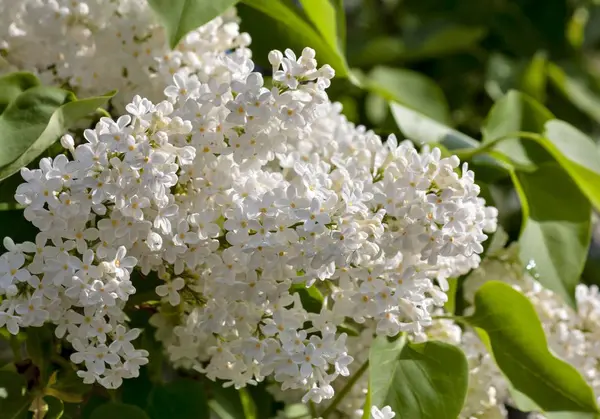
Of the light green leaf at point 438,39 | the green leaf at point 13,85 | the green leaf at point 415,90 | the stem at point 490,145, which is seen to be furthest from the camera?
the light green leaf at point 438,39

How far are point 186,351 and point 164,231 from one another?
A: 130 mm

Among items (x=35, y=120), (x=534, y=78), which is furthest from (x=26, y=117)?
(x=534, y=78)

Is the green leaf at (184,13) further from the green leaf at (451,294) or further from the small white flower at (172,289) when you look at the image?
the green leaf at (451,294)

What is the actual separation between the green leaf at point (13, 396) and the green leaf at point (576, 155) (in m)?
0.46

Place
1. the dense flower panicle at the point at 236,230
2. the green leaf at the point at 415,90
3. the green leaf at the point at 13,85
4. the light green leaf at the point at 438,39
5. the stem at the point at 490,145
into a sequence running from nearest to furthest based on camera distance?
the dense flower panicle at the point at 236,230 → the green leaf at the point at 13,85 → the stem at the point at 490,145 → the green leaf at the point at 415,90 → the light green leaf at the point at 438,39

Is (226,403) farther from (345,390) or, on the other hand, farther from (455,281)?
(455,281)

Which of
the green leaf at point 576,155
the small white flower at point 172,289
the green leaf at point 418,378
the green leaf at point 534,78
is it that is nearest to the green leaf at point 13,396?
the small white flower at point 172,289

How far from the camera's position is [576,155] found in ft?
2.55

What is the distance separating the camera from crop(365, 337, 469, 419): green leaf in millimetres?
587

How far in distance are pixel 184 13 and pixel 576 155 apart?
40cm

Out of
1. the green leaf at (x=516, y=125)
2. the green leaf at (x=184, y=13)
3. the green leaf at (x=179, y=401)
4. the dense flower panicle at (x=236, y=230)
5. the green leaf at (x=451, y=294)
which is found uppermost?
the green leaf at (x=184, y=13)

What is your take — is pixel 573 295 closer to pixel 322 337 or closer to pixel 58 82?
pixel 322 337

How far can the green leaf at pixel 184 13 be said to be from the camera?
565mm

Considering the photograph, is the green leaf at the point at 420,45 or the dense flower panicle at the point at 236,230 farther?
the green leaf at the point at 420,45
